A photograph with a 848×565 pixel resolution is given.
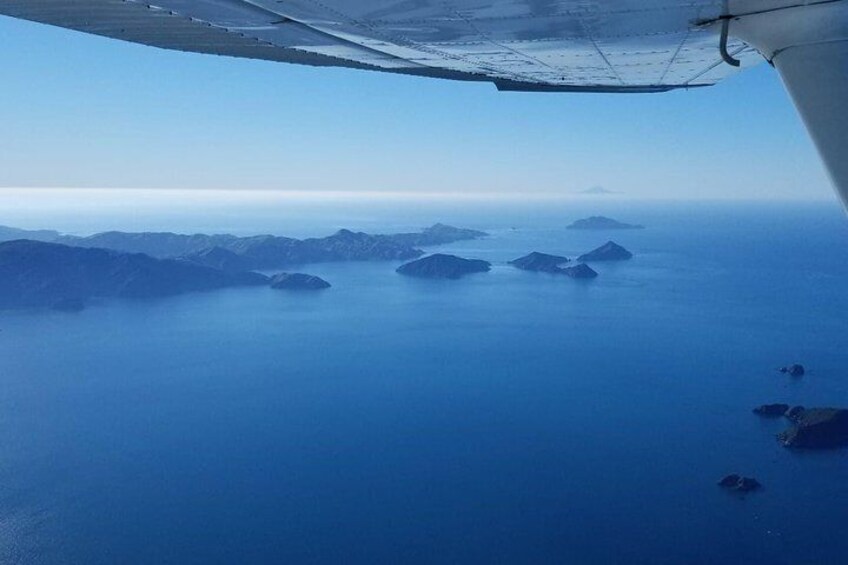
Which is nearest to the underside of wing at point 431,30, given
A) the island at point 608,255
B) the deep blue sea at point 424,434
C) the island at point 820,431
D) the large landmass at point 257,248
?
the deep blue sea at point 424,434

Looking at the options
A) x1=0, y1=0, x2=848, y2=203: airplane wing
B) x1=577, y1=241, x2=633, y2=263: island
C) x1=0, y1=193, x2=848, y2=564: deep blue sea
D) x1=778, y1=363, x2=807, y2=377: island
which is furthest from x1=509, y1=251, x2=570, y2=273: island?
x1=0, y1=0, x2=848, y2=203: airplane wing

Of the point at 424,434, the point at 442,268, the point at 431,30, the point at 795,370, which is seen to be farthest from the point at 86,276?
the point at 431,30

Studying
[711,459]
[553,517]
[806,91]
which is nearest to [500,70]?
[806,91]

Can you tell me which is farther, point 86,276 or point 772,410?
point 86,276

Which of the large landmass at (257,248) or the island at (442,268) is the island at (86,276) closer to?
the large landmass at (257,248)

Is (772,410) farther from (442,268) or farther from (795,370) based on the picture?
(442,268)
